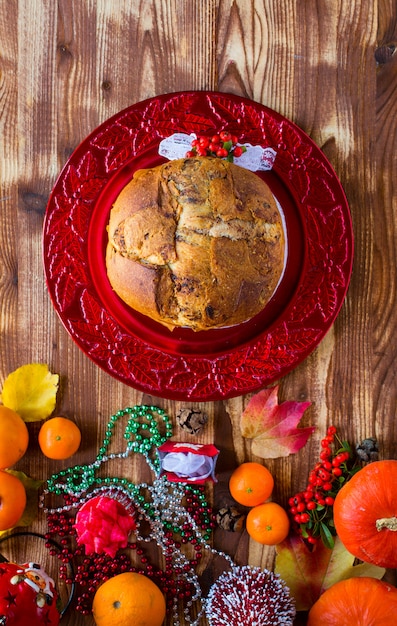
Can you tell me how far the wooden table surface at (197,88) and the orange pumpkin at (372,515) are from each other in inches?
7.4

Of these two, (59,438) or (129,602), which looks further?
(59,438)

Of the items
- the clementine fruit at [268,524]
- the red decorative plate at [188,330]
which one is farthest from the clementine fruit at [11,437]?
the clementine fruit at [268,524]

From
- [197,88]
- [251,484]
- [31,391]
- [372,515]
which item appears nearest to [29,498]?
[31,391]

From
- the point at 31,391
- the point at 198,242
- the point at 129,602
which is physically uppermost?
the point at 198,242

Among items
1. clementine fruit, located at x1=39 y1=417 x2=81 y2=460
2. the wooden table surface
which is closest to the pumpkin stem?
the wooden table surface

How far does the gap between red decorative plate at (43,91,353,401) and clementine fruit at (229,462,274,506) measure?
224 mm

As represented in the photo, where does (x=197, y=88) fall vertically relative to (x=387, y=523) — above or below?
above

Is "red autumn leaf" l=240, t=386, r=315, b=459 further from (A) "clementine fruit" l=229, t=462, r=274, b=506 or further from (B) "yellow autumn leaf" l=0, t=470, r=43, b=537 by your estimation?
(B) "yellow autumn leaf" l=0, t=470, r=43, b=537

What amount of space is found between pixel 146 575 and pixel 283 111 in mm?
1286

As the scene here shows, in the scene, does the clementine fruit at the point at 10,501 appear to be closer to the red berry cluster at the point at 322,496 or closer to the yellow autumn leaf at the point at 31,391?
the yellow autumn leaf at the point at 31,391

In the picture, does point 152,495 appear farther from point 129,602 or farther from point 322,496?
point 322,496

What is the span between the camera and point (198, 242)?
1.36 metres

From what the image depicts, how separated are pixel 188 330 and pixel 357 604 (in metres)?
0.77

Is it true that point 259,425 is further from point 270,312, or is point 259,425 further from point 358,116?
point 358,116
